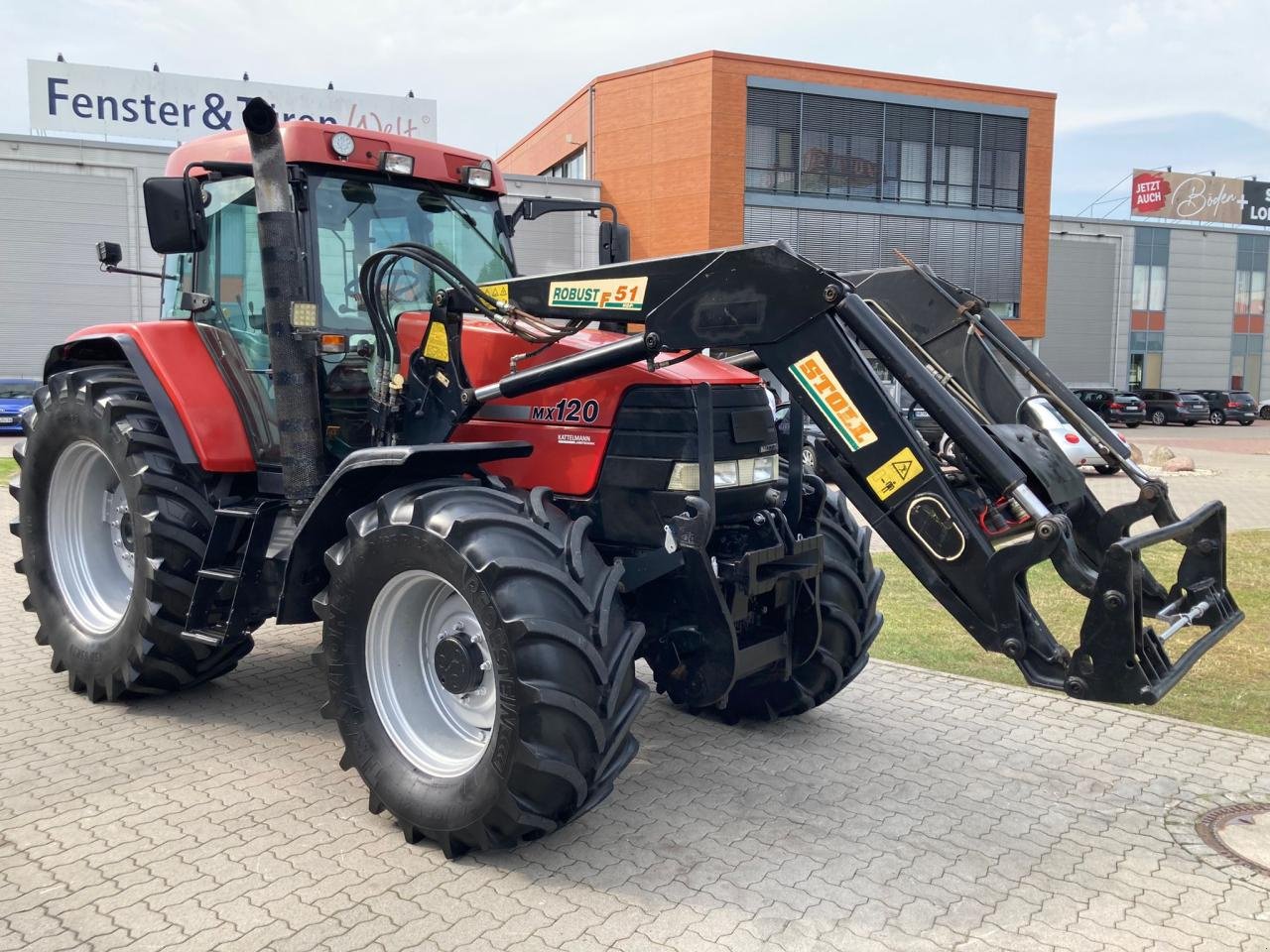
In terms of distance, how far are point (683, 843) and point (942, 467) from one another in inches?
67.4

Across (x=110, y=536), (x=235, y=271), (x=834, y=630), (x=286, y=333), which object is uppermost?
(x=235, y=271)

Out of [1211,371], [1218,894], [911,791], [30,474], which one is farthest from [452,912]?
[1211,371]

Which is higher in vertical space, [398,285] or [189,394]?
[398,285]

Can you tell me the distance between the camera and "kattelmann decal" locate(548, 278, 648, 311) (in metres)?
3.93

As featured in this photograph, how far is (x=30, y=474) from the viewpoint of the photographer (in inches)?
230

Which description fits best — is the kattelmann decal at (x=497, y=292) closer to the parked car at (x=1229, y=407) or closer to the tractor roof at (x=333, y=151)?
the tractor roof at (x=333, y=151)

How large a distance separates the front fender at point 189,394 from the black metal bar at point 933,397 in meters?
3.10

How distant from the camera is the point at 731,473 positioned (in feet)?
13.6

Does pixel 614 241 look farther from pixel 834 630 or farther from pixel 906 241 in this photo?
pixel 906 241

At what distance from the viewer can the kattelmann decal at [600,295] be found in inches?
155

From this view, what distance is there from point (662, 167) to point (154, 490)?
95.6 feet

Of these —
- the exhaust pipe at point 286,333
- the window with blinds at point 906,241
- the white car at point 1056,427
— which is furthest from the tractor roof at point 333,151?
the window with blinds at point 906,241

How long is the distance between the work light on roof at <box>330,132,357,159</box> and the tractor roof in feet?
0.05

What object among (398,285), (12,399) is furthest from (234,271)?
(12,399)
